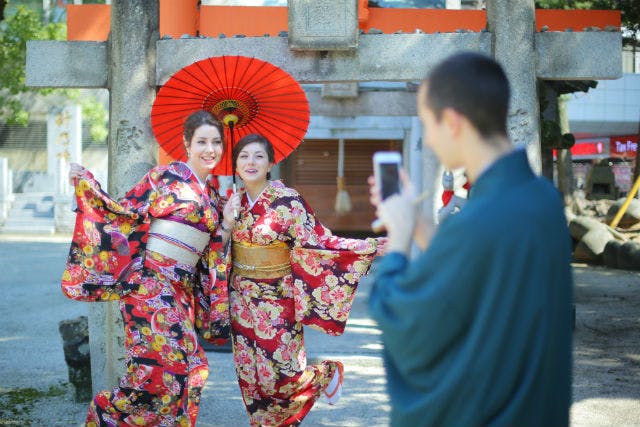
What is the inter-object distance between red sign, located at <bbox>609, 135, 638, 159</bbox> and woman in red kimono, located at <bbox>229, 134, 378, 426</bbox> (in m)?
34.2

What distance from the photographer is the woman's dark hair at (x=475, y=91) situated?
2.02m

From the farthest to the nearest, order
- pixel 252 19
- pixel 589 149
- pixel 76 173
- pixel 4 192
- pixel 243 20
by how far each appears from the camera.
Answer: pixel 589 149, pixel 4 192, pixel 243 20, pixel 252 19, pixel 76 173

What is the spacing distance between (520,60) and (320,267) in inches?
72.9

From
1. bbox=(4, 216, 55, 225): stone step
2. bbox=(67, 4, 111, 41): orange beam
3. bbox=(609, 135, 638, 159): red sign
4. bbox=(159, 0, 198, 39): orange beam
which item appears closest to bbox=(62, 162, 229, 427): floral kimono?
bbox=(67, 4, 111, 41): orange beam

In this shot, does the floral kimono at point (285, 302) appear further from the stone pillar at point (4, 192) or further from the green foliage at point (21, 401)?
the stone pillar at point (4, 192)

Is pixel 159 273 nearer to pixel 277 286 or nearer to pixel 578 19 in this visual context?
pixel 277 286

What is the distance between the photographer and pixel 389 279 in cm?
211

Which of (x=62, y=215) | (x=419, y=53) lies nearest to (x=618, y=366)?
(x=419, y=53)

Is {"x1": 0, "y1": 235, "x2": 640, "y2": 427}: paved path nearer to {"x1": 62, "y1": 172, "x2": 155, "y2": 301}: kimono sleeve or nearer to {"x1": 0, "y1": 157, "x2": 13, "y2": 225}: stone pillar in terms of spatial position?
{"x1": 62, "y1": 172, "x2": 155, "y2": 301}: kimono sleeve

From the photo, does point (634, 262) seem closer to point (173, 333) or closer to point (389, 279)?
point (173, 333)

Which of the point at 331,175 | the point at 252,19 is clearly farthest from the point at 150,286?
the point at 331,175

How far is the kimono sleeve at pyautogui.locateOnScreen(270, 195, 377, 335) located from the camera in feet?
15.5

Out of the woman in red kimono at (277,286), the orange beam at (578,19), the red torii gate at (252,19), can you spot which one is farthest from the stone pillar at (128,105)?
the orange beam at (578,19)

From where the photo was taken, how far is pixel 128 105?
525 centimetres
